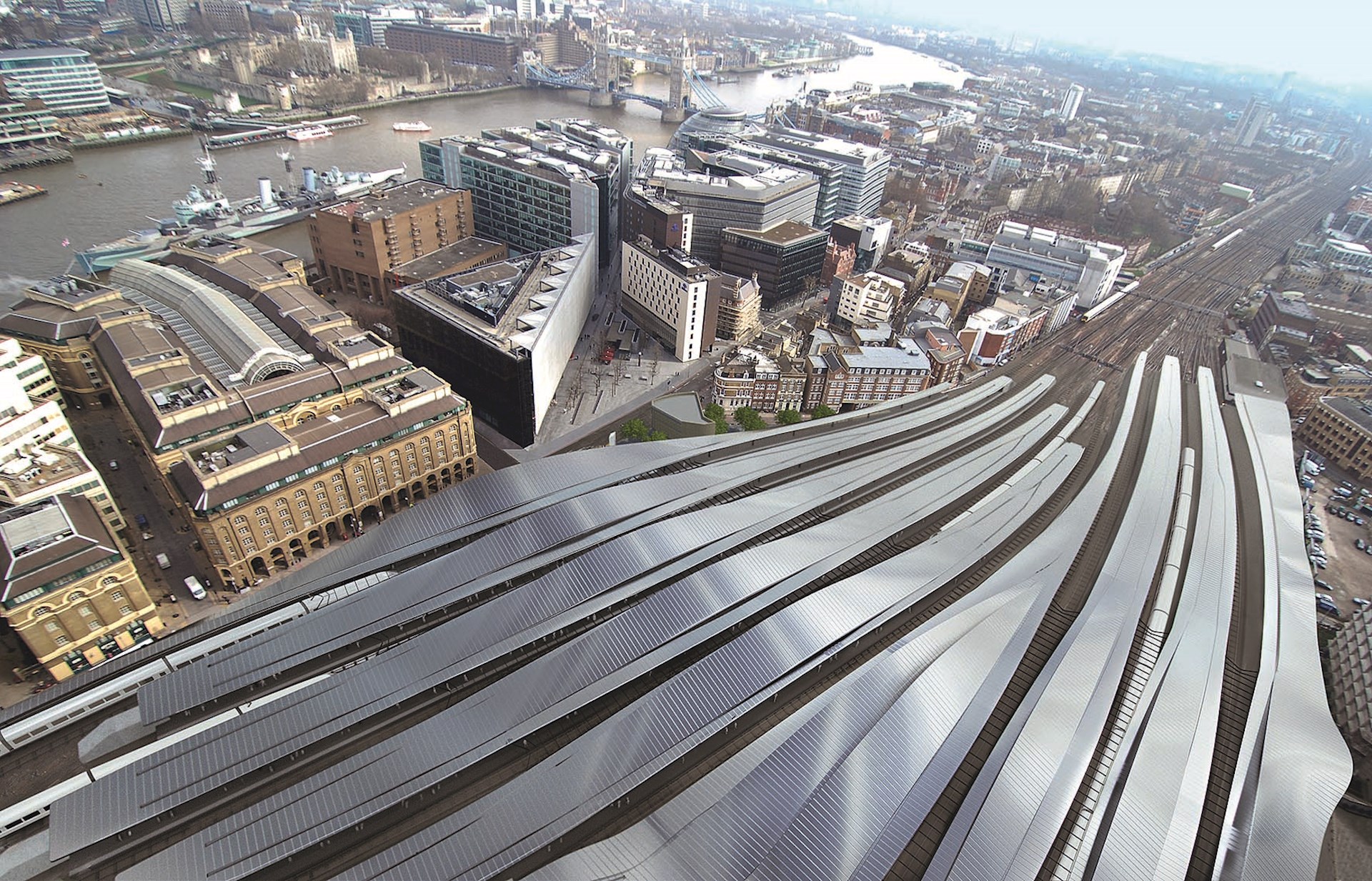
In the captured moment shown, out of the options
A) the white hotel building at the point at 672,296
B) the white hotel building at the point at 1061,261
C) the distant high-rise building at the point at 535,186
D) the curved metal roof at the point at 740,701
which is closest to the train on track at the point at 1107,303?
the white hotel building at the point at 1061,261

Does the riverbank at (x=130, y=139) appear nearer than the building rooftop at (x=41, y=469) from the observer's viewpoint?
No

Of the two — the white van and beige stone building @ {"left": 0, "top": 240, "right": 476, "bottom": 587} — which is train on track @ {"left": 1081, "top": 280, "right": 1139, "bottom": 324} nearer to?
beige stone building @ {"left": 0, "top": 240, "right": 476, "bottom": 587}

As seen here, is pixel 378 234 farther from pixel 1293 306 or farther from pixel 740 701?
pixel 1293 306

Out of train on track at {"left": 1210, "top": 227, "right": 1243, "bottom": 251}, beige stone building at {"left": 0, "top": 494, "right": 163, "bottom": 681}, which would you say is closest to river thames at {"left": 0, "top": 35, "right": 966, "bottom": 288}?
beige stone building at {"left": 0, "top": 494, "right": 163, "bottom": 681}

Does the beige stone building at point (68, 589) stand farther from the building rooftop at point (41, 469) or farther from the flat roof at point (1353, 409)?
the flat roof at point (1353, 409)

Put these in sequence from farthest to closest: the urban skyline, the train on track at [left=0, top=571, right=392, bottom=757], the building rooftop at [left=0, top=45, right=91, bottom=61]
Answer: the building rooftop at [left=0, top=45, right=91, bottom=61] → the train on track at [left=0, top=571, right=392, bottom=757] → the urban skyline

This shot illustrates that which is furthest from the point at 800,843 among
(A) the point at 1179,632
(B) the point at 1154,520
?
(B) the point at 1154,520

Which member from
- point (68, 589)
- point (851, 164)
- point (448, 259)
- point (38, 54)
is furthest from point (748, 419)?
point (38, 54)
